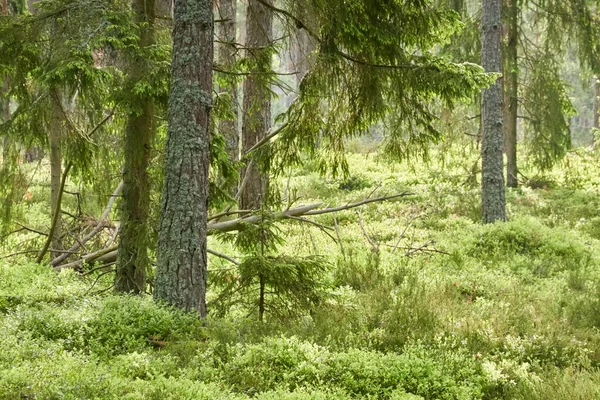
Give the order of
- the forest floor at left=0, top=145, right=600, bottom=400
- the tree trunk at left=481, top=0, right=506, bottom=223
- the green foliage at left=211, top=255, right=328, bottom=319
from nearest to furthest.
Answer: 1. the forest floor at left=0, top=145, right=600, bottom=400
2. the green foliage at left=211, top=255, right=328, bottom=319
3. the tree trunk at left=481, top=0, right=506, bottom=223

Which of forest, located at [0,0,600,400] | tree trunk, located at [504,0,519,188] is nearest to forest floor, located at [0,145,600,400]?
forest, located at [0,0,600,400]

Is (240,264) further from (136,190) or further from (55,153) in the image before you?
(55,153)

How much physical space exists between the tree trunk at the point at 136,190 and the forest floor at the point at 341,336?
0.42 m

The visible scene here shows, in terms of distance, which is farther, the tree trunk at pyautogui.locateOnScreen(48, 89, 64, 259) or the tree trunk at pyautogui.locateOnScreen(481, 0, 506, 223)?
the tree trunk at pyautogui.locateOnScreen(481, 0, 506, 223)

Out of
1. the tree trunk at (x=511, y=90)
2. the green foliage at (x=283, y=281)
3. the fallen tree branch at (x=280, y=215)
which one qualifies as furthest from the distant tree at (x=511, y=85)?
the green foliage at (x=283, y=281)

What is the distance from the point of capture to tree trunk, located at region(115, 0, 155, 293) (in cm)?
663

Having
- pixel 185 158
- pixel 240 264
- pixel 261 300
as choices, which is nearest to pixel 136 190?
pixel 185 158

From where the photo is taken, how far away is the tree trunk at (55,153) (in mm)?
6239

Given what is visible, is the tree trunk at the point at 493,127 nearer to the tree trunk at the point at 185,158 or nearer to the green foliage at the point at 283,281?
the green foliage at the point at 283,281

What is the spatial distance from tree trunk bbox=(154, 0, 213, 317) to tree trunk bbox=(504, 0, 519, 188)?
1224cm

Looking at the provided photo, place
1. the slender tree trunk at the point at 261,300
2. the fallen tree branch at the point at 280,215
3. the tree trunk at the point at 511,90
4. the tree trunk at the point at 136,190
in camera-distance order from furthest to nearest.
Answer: the tree trunk at the point at 511,90 < the fallen tree branch at the point at 280,215 < the tree trunk at the point at 136,190 < the slender tree trunk at the point at 261,300

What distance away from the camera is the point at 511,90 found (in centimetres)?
1631

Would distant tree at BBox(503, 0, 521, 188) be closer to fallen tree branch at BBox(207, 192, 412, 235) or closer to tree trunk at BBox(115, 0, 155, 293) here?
fallen tree branch at BBox(207, 192, 412, 235)

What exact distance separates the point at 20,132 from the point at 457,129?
12.3 metres
